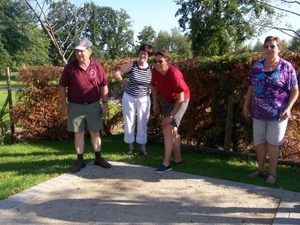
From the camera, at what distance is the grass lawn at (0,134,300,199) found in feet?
13.7

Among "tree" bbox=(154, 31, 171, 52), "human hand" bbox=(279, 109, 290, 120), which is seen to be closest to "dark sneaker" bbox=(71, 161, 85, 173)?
"human hand" bbox=(279, 109, 290, 120)

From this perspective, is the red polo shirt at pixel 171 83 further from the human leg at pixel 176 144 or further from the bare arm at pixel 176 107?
the human leg at pixel 176 144

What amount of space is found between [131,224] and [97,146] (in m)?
1.78

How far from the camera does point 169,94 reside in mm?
4434

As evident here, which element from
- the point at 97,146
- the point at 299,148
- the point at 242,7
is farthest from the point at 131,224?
the point at 242,7

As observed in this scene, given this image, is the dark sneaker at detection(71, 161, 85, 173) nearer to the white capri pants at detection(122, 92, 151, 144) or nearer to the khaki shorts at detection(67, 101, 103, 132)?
the khaki shorts at detection(67, 101, 103, 132)

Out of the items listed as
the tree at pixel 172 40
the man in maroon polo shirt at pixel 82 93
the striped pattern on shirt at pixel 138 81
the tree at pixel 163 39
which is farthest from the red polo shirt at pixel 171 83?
the tree at pixel 163 39

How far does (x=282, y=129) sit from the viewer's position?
3.95m

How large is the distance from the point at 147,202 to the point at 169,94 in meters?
1.51

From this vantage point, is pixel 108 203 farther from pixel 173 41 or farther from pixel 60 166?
pixel 173 41

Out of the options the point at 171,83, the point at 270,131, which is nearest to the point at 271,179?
the point at 270,131

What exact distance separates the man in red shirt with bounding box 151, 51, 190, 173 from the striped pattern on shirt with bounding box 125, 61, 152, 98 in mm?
360

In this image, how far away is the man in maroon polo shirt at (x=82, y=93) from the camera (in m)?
4.33

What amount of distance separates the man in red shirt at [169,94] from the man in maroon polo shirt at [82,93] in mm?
797
